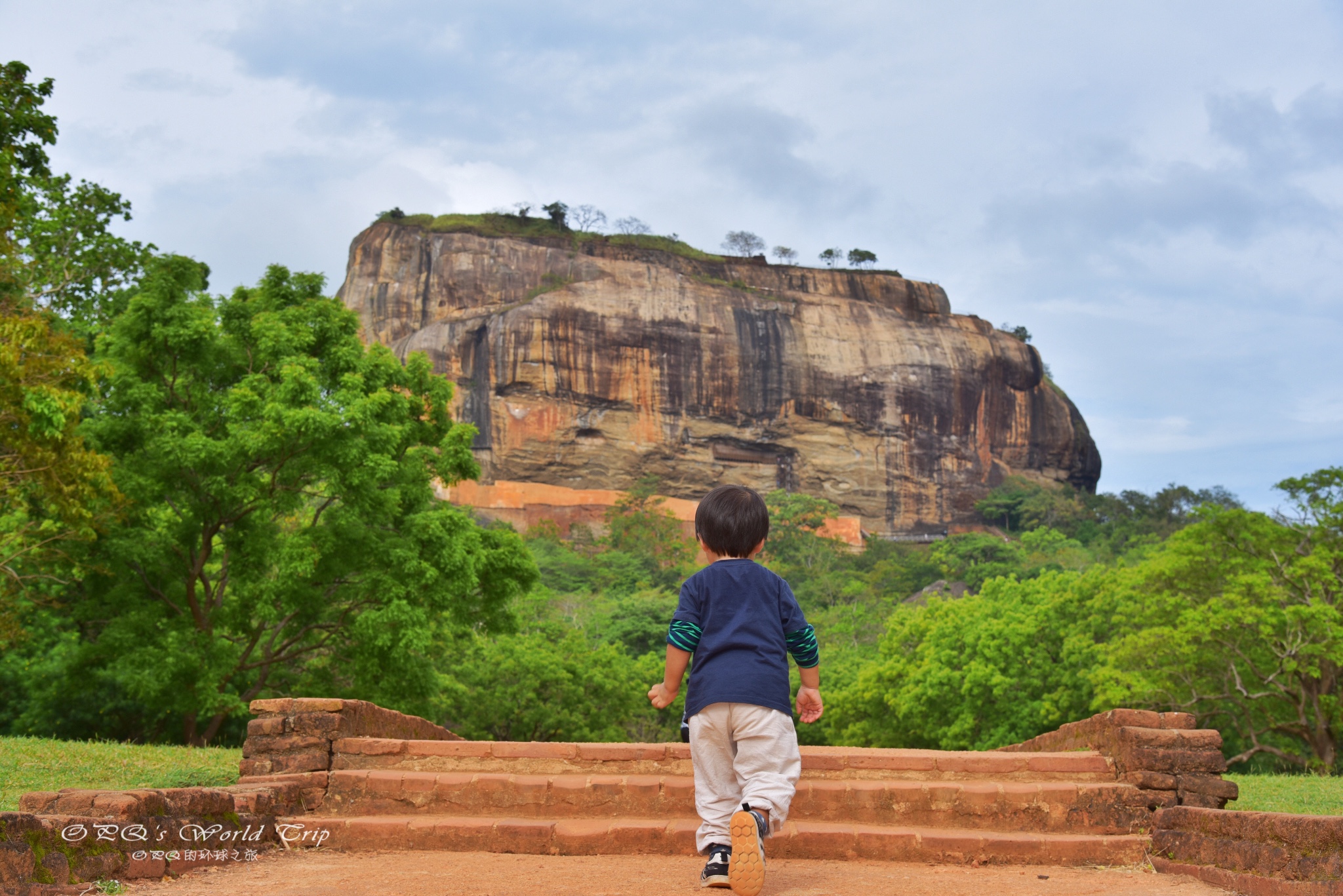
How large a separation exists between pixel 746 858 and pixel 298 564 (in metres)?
10.3

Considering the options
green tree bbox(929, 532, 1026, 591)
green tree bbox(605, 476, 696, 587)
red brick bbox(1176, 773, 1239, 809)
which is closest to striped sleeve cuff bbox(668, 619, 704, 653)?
red brick bbox(1176, 773, 1239, 809)

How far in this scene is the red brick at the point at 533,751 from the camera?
5.10 metres

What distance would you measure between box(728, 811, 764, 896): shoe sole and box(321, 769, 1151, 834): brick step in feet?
5.56

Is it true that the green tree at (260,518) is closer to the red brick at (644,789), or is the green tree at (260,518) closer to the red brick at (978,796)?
the red brick at (644,789)

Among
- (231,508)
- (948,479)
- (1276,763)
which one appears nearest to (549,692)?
(231,508)

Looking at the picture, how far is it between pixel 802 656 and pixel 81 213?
16.4 metres

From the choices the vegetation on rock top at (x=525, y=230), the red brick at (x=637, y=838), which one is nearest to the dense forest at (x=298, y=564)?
the red brick at (x=637, y=838)

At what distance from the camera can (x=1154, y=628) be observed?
726 inches

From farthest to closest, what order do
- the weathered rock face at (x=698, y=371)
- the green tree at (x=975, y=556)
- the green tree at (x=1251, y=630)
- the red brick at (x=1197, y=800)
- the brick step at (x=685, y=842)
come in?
the weathered rock face at (x=698, y=371) < the green tree at (x=975, y=556) < the green tree at (x=1251, y=630) < the red brick at (x=1197, y=800) < the brick step at (x=685, y=842)

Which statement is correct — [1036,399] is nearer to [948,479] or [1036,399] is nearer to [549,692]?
[948,479]

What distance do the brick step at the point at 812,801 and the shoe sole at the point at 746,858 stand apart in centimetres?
169

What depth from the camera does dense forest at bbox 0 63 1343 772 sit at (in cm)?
1145

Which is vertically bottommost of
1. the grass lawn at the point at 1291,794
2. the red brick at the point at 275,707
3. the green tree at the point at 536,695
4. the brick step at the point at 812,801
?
the green tree at the point at 536,695

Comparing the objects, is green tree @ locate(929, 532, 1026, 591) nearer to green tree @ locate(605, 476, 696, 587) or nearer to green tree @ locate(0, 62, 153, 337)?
green tree @ locate(605, 476, 696, 587)
